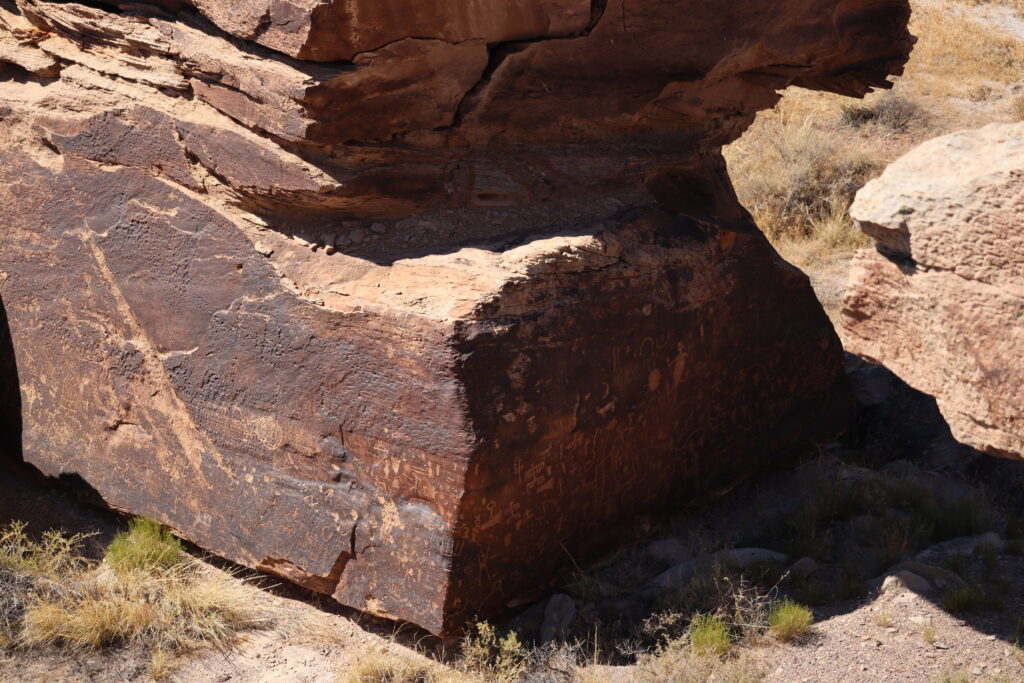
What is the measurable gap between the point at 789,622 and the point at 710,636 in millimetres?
279

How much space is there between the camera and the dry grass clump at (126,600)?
11.8 ft

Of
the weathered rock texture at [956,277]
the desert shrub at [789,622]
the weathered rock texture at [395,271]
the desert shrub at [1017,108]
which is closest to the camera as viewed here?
the weathered rock texture at [956,277]

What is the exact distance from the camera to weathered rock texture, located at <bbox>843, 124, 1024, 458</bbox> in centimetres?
272

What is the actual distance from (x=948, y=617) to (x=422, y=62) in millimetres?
2536

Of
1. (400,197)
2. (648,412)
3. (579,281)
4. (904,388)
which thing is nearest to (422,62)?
(400,197)

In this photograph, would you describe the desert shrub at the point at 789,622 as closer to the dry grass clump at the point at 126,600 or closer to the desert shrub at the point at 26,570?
the dry grass clump at the point at 126,600

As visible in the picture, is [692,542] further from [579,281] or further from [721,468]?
[579,281]

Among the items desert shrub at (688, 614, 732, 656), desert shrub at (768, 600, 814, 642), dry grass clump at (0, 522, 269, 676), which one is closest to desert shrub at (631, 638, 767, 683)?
desert shrub at (688, 614, 732, 656)

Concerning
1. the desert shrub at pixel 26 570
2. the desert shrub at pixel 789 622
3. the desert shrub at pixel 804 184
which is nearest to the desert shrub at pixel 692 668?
the desert shrub at pixel 789 622

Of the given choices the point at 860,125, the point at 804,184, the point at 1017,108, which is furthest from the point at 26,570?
the point at 1017,108

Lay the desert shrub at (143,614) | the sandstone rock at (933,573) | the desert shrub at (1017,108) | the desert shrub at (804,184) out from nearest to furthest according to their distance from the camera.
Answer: the desert shrub at (143,614), the sandstone rock at (933,573), the desert shrub at (804,184), the desert shrub at (1017,108)

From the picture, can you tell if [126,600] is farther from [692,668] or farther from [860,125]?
[860,125]

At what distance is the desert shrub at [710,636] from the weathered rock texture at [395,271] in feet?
1.75

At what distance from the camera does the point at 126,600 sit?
372cm
